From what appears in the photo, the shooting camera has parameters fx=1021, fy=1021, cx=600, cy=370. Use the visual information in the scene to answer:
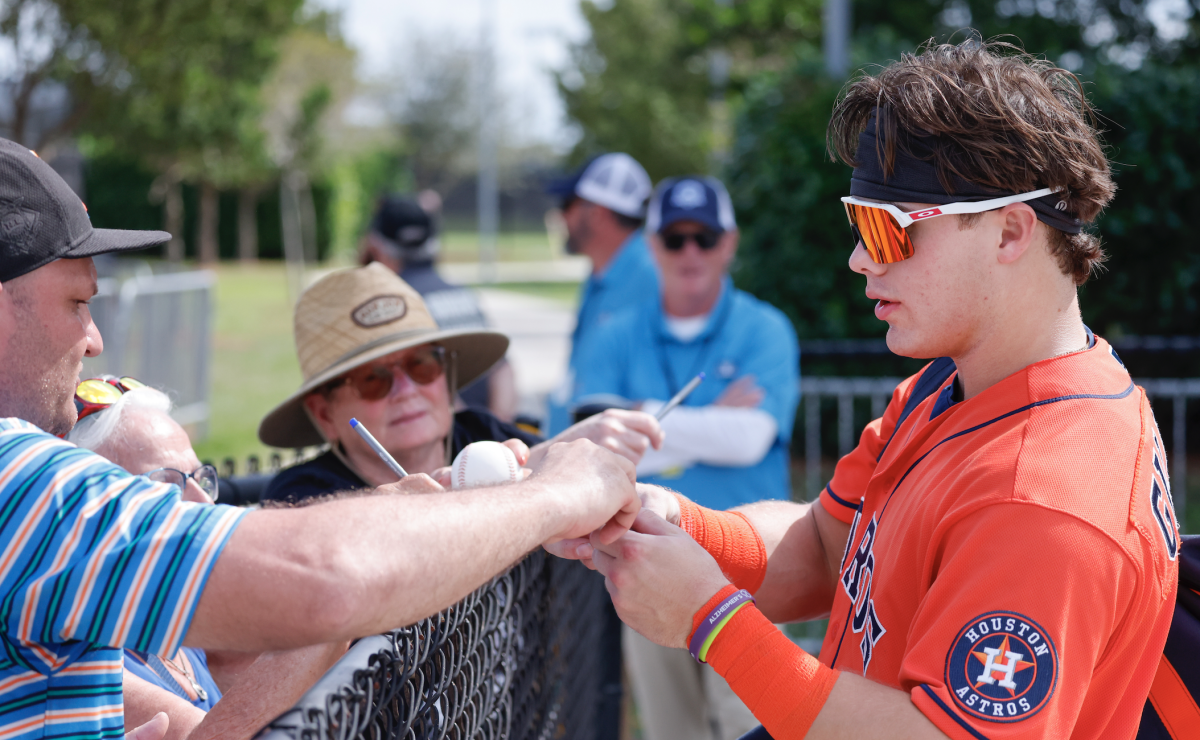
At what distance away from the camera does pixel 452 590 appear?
1430 mm

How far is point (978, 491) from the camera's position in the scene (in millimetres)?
1551

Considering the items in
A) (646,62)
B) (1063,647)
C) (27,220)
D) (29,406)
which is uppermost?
(646,62)

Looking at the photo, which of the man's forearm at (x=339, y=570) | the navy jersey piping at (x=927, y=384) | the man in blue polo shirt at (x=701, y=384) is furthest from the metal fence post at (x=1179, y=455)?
the man's forearm at (x=339, y=570)

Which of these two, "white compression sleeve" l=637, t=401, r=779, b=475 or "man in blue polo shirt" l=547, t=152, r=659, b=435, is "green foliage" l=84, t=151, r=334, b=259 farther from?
"white compression sleeve" l=637, t=401, r=779, b=475

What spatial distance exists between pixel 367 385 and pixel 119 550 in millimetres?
1770

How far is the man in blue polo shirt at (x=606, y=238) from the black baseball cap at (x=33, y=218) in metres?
3.49

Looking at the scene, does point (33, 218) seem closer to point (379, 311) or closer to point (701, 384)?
point (379, 311)

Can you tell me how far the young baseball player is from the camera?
1.45 meters

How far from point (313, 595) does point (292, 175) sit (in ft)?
93.3

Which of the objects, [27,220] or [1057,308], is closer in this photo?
[27,220]

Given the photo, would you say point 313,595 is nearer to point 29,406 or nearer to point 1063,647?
point 29,406

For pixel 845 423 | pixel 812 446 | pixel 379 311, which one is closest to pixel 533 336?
pixel 812 446

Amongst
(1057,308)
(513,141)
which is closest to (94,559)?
(1057,308)

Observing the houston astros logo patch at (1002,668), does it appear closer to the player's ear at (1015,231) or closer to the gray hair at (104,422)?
the player's ear at (1015,231)
